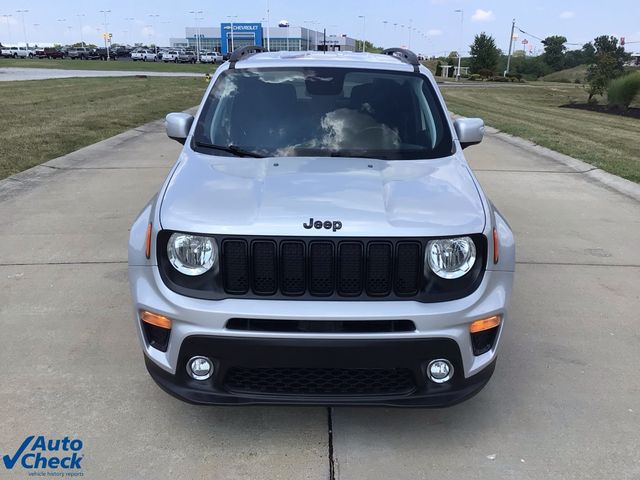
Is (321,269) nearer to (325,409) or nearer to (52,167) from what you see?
(325,409)

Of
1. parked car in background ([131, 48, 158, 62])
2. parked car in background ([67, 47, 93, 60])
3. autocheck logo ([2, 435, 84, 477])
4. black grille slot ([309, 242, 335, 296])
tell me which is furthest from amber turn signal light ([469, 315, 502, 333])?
parked car in background ([67, 47, 93, 60])

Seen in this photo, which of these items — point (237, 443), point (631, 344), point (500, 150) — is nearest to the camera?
point (237, 443)

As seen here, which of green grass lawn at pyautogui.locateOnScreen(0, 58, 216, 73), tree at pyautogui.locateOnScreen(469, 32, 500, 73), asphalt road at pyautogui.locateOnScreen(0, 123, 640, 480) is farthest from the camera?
tree at pyautogui.locateOnScreen(469, 32, 500, 73)

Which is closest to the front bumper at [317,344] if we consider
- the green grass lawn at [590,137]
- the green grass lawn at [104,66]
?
the green grass lawn at [590,137]

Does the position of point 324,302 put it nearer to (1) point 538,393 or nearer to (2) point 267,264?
(2) point 267,264

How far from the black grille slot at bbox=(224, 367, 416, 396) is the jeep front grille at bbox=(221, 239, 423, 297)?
0.37 meters

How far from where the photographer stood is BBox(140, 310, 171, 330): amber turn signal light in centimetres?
272

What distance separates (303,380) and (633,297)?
10.7 ft

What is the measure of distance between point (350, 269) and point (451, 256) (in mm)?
483

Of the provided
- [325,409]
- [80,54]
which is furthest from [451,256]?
[80,54]

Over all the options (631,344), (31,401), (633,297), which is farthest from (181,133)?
(633,297)

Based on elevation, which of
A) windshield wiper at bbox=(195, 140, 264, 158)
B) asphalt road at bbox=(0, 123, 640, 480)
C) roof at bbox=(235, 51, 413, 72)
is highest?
roof at bbox=(235, 51, 413, 72)

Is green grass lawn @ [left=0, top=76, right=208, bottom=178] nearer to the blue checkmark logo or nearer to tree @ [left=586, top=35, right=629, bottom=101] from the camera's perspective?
the blue checkmark logo

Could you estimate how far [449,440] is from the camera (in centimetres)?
299
